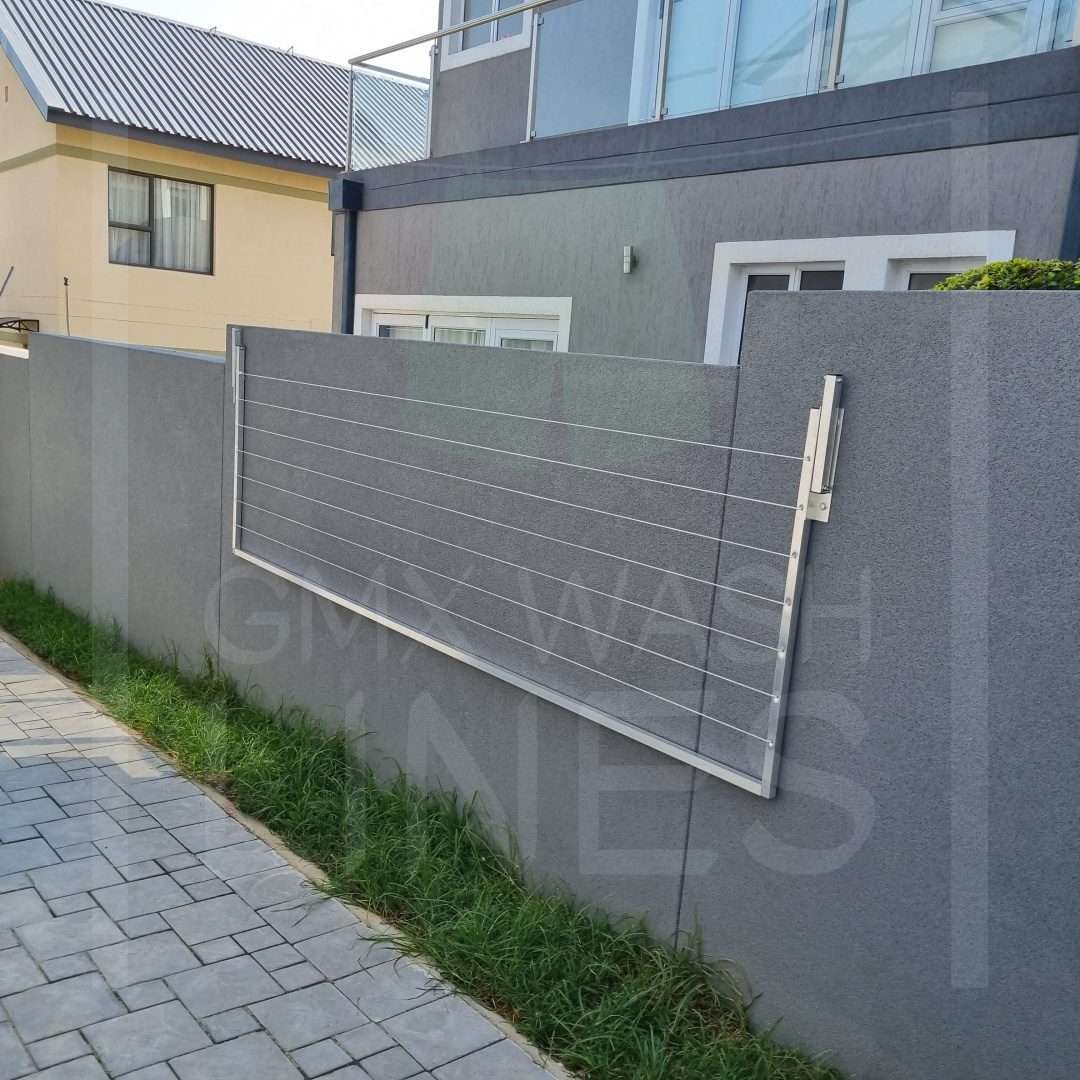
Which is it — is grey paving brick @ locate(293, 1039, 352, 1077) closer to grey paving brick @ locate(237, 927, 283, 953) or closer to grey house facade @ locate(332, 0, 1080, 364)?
grey paving brick @ locate(237, 927, 283, 953)

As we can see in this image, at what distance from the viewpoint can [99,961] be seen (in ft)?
11.9

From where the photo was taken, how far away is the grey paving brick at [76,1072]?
3.06 m

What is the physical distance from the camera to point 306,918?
4.00 m

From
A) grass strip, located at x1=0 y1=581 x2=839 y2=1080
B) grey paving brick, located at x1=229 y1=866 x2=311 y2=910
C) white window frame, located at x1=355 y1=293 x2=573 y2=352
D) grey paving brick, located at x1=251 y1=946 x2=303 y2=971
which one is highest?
white window frame, located at x1=355 y1=293 x2=573 y2=352

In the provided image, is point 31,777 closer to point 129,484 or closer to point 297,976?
point 297,976

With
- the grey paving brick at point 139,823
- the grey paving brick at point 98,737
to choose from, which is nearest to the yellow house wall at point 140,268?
the grey paving brick at point 98,737

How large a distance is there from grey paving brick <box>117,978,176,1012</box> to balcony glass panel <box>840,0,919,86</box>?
17.1ft

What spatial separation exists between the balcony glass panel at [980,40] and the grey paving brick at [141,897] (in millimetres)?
5077

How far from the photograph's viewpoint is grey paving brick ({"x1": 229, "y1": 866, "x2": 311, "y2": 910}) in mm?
4121

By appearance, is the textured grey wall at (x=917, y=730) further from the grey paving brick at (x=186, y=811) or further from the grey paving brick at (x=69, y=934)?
the grey paving brick at (x=186, y=811)

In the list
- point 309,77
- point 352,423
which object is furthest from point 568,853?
point 309,77

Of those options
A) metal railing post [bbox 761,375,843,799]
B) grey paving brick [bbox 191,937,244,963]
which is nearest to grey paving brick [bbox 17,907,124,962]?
grey paving brick [bbox 191,937,244,963]

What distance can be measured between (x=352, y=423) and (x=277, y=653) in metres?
1.44

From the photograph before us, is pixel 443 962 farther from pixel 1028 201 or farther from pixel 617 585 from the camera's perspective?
pixel 1028 201
